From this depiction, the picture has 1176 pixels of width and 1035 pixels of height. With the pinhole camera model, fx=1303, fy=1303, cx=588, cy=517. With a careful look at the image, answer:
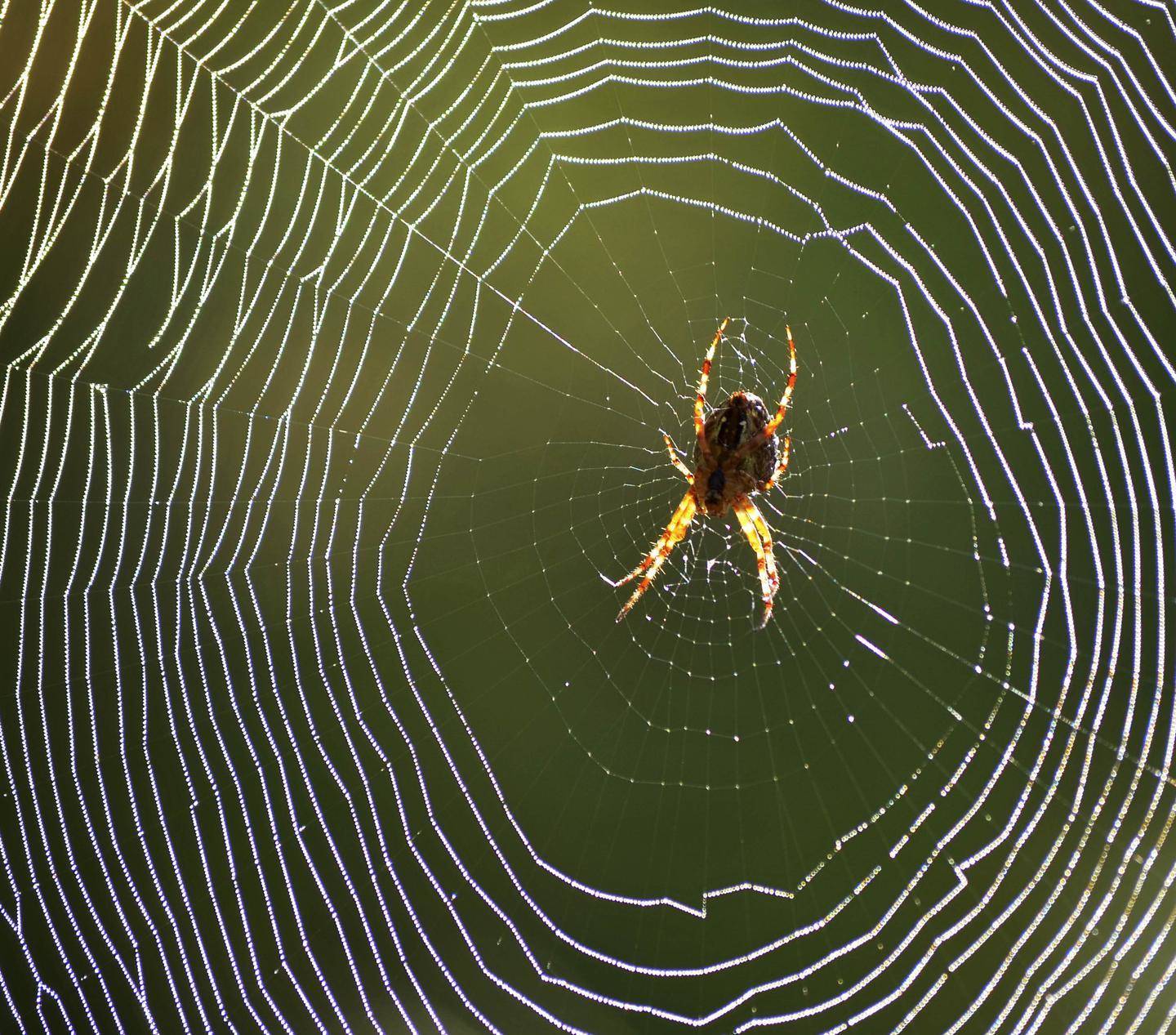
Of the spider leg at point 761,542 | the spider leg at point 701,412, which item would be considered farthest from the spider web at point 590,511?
the spider leg at point 701,412

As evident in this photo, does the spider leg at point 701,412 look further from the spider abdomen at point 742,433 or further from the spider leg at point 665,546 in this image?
the spider leg at point 665,546

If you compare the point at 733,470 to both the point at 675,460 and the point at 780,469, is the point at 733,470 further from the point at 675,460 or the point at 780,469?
the point at 675,460

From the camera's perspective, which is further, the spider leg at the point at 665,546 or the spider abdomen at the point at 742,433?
the spider leg at the point at 665,546

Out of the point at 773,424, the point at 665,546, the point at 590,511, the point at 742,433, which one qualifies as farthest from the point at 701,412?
the point at 590,511

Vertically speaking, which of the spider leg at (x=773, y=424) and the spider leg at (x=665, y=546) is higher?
the spider leg at (x=773, y=424)

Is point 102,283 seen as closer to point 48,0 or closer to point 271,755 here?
point 48,0

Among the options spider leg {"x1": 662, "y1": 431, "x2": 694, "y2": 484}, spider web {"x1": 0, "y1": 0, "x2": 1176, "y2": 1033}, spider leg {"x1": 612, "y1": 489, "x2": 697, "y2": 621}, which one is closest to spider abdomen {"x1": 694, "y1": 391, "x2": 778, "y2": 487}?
spider leg {"x1": 662, "y1": 431, "x2": 694, "y2": 484}

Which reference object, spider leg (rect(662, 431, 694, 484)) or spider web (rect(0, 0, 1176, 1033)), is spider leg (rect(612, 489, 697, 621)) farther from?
spider web (rect(0, 0, 1176, 1033))
